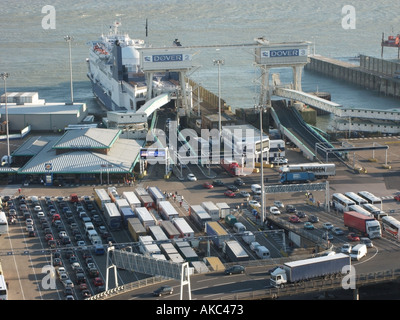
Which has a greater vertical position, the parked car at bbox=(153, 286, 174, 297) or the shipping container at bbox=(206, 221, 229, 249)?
the parked car at bbox=(153, 286, 174, 297)

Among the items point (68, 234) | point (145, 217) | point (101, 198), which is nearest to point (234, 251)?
point (145, 217)

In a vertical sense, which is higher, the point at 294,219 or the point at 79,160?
the point at 79,160

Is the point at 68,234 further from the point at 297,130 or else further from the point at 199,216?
the point at 297,130

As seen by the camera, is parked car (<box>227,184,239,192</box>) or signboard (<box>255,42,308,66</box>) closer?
parked car (<box>227,184,239,192</box>)

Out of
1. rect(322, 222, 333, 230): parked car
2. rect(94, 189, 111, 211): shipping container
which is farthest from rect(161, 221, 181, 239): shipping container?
rect(322, 222, 333, 230): parked car

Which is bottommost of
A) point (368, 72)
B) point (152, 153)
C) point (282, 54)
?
point (152, 153)

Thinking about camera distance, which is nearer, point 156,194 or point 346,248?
point 346,248

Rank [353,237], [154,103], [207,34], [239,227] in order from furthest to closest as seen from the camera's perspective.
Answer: [207,34] → [154,103] → [239,227] → [353,237]

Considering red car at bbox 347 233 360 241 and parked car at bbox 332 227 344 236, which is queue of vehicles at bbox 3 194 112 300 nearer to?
parked car at bbox 332 227 344 236
